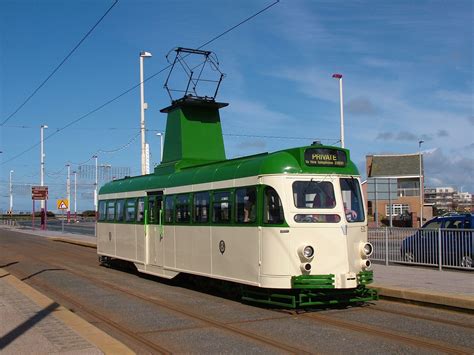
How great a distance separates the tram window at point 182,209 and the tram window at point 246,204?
92.2 inches

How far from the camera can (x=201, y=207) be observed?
13180mm

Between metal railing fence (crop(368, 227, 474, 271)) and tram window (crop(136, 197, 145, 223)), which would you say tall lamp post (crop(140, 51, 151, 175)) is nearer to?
tram window (crop(136, 197, 145, 223))

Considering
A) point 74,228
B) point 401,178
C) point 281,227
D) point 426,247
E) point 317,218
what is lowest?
point 74,228

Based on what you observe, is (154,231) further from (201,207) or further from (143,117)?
(143,117)

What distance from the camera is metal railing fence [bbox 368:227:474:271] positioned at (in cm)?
1514

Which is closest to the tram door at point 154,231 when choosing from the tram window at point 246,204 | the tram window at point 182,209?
the tram window at point 182,209

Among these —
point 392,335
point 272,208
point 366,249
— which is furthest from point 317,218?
point 392,335

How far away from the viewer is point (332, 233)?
10.8 m

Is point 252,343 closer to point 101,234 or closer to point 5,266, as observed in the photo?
point 101,234

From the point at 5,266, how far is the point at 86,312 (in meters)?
11.3

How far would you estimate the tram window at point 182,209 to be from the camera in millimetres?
13797

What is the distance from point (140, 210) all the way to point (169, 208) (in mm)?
2252

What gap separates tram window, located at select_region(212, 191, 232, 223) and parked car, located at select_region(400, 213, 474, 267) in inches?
264

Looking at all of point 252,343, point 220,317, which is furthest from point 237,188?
point 252,343
